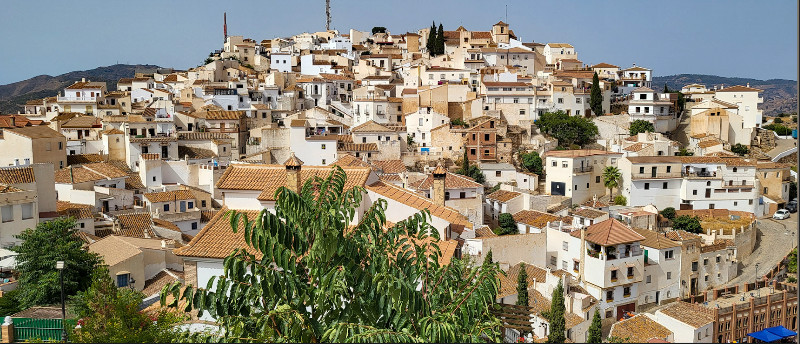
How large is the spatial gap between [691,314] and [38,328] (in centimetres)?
1154

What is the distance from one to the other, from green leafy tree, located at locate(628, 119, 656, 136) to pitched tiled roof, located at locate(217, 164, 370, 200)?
19.8m

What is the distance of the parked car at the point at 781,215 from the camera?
66.5 ft

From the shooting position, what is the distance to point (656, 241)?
15336 millimetres

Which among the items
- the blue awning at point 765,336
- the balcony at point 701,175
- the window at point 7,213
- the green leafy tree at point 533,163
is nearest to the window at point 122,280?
the window at point 7,213

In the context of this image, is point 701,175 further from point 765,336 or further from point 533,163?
point 765,336

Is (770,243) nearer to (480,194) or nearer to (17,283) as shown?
(480,194)

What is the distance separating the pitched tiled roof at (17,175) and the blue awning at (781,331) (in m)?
15.6

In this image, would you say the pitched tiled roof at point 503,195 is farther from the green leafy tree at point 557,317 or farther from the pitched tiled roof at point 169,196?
the pitched tiled roof at point 169,196

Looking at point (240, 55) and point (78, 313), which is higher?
point (240, 55)

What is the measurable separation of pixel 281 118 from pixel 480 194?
12.2 meters

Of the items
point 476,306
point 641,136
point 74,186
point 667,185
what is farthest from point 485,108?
point 476,306

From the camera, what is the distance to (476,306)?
13.8ft

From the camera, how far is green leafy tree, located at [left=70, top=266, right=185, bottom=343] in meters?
5.34

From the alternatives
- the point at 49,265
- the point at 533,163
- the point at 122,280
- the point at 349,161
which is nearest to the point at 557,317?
the point at 122,280
